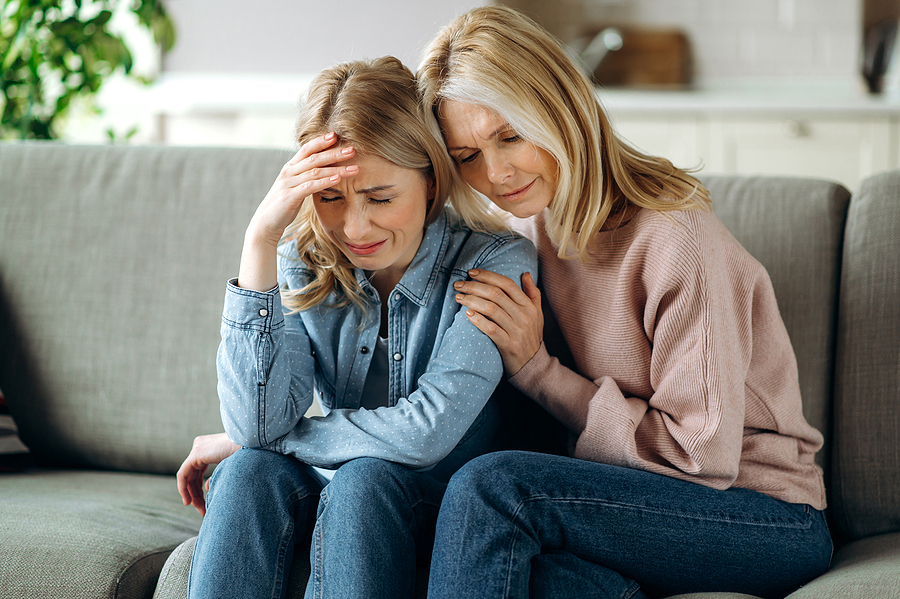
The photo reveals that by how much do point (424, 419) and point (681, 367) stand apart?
35 cm

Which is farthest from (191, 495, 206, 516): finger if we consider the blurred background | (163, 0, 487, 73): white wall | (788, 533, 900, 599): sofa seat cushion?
(163, 0, 487, 73): white wall

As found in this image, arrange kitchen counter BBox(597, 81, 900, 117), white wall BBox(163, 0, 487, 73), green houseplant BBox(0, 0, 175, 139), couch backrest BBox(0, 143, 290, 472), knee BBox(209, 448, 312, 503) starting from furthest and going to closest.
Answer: white wall BBox(163, 0, 487, 73) < kitchen counter BBox(597, 81, 900, 117) < green houseplant BBox(0, 0, 175, 139) < couch backrest BBox(0, 143, 290, 472) < knee BBox(209, 448, 312, 503)

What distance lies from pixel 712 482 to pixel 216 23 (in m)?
3.02

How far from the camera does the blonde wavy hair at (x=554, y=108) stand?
1103 mm

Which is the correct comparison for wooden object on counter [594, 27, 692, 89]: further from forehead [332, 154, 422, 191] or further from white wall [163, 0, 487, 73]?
forehead [332, 154, 422, 191]

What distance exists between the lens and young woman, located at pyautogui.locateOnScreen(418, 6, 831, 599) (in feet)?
3.23

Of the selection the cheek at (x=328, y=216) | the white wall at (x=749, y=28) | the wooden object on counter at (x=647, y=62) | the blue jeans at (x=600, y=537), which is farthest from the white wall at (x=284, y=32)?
the blue jeans at (x=600, y=537)

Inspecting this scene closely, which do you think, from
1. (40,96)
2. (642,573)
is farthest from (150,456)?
(40,96)

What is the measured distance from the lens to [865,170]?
9.90 ft

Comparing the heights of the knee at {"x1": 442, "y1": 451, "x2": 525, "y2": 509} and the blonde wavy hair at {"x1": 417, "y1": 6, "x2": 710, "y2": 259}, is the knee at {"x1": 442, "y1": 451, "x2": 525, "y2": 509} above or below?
below

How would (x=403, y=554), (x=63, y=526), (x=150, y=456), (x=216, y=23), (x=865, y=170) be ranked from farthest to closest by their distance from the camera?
(x=216, y=23) → (x=865, y=170) → (x=150, y=456) → (x=63, y=526) → (x=403, y=554)

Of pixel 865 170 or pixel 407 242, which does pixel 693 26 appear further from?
pixel 407 242

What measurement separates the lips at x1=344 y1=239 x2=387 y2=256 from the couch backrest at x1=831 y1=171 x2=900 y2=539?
0.73m

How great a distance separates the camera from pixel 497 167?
3.70 ft
